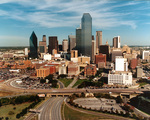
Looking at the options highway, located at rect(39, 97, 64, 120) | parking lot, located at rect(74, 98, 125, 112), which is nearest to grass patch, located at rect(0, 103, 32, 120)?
highway, located at rect(39, 97, 64, 120)


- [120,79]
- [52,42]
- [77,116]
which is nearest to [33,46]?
[52,42]

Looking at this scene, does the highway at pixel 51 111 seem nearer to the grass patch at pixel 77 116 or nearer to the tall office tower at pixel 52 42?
the grass patch at pixel 77 116

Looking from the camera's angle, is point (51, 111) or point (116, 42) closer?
point (51, 111)

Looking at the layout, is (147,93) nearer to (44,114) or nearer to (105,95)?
(105,95)

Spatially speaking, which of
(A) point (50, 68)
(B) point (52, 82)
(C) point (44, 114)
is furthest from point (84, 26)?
(C) point (44, 114)

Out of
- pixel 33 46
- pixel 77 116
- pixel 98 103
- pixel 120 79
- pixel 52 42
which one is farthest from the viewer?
pixel 52 42

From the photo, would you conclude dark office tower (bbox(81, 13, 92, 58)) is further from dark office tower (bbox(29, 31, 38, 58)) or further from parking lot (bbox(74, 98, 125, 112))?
parking lot (bbox(74, 98, 125, 112))

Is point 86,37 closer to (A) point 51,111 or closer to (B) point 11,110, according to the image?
(A) point 51,111

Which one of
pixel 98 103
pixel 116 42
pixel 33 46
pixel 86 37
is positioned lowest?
pixel 98 103

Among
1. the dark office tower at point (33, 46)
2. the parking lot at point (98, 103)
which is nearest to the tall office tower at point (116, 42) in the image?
the dark office tower at point (33, 46)
